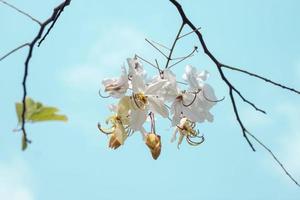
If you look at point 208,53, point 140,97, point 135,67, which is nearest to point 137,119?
point 140,97

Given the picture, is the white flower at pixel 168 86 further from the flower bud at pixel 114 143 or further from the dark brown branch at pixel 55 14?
the dark brown branch at pixel 55 14

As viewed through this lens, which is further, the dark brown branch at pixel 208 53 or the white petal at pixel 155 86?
the dark brown branch at pixel 208 53

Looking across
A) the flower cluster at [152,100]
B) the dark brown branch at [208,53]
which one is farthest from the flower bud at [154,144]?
the dark brown branch at [208,53]

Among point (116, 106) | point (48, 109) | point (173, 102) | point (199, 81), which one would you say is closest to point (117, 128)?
point (116, 106)

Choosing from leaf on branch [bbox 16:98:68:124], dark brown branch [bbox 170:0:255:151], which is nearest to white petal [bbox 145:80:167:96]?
dark brown branch [bbox 170:0:255:151]

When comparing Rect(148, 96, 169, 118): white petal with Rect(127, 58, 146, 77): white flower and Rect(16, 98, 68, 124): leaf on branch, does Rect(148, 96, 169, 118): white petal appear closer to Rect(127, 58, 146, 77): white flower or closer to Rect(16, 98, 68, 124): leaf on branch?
Rect(127, 58, 146, 77): white flower

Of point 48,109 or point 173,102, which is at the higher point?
point 173,102

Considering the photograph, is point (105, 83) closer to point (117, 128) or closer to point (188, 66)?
point (117, 128)

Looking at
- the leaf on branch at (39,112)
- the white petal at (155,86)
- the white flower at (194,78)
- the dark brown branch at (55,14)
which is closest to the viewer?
the leaf on branch at (39,112)
